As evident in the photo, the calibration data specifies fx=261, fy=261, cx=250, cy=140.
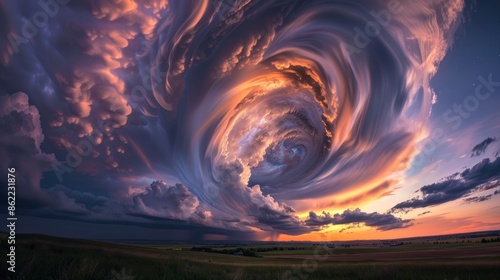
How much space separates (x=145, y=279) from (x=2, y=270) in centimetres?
432

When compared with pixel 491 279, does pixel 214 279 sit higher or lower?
higher

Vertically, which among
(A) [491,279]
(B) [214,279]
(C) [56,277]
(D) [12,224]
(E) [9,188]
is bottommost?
(A) [491,279]

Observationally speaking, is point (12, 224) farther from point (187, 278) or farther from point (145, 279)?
point (187, 278)

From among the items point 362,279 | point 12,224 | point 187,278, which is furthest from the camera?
point 362,279

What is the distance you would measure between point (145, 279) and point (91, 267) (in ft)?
8.04

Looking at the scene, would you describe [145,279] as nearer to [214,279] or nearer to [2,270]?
[214,279]

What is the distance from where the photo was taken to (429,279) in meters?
14.0

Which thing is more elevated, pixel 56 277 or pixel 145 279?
pixel 56 277

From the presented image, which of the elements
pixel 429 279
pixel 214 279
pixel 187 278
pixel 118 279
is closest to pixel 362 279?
pixel 429 279

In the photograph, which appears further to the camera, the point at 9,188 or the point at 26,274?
the point at 9,188

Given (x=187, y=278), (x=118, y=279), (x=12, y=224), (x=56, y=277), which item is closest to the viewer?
(x=56, y=277)

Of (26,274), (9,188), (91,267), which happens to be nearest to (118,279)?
(91,267)

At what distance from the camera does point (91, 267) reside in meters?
7.63

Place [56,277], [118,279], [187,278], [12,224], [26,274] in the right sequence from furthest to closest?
[187,278]
[12,224]
[118,279]
[56,277]
[26,274]
